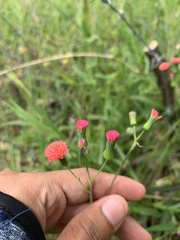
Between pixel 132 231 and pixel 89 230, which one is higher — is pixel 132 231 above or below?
below

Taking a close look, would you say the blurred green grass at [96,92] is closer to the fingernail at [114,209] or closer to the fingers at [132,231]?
the fingers at [132,231]

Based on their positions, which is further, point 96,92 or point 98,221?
point 96,92

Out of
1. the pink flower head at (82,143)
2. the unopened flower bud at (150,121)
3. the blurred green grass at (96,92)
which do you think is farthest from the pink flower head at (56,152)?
the blurred green grass at (96,92)

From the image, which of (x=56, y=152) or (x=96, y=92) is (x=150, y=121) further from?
(x=96, y=92)

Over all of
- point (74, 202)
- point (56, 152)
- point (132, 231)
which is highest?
point (56, 152)

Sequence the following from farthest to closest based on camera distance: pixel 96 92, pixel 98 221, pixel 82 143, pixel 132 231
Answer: pixel 96 92
pixel 132 231
pixel 98 221
pixel 82 143

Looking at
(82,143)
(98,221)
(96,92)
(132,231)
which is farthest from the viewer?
(96,92)

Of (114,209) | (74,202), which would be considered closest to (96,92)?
(74,202)
